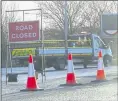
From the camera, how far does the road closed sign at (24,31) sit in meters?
16.0

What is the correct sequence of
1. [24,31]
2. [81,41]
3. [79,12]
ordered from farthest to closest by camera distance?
1. [79,12]
2. [81,41]
3. [24,31]

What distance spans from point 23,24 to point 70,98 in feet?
21.0

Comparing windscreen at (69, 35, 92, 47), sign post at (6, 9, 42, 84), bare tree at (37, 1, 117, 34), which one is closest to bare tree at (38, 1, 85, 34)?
bare tree at (37, 1, 117, 34)

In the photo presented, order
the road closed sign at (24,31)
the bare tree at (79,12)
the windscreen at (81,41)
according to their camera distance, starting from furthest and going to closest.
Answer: the bare tree at (79,12), the windscreen at (81,41), the road closed sign at (24,31)

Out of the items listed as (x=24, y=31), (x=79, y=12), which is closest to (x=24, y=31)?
(x=24, y=31)

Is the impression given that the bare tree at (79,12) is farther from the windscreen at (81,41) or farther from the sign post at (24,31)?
the sign post at (24,31)

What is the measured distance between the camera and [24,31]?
16109mm

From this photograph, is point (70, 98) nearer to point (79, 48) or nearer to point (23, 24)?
point (23, 24)

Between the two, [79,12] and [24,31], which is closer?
[24,31]

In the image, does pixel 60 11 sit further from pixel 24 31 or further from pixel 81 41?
pixel 24 31

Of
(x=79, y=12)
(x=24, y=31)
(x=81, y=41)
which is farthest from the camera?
(x=79, y=12)

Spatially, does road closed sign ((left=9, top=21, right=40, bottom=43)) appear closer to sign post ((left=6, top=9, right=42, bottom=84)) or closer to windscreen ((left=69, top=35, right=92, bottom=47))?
sign post ((left=6, top=9, right=42, bottom=84))

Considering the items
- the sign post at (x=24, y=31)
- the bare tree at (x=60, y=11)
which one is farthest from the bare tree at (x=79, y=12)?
the sign post at (x=24, y=31)

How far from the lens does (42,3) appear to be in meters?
60.3
